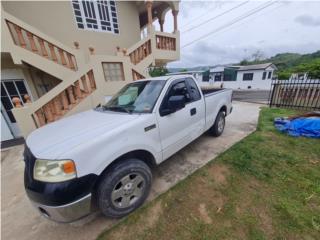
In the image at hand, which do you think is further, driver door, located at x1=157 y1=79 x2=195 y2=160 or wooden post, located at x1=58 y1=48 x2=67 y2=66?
wooden post, located at x1=58 y1=48 x2=67 y2=66

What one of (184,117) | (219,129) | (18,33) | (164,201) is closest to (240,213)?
(164,201)

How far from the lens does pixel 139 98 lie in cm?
255

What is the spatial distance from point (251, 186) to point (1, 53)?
7.12 m

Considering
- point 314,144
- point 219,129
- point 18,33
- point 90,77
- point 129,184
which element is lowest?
point 314,144

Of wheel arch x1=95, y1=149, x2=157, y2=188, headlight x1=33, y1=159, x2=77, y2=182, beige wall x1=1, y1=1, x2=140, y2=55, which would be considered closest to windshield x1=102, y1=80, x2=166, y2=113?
wheel arch x1=95, y1=149, x2=157, y2=188

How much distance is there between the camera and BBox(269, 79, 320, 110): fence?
21.5 ft

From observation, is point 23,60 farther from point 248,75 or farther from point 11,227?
point 248,75

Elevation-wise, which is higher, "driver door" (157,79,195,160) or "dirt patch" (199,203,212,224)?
"driver door" (157,79,195,160)

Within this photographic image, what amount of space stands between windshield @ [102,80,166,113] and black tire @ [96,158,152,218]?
818 mm

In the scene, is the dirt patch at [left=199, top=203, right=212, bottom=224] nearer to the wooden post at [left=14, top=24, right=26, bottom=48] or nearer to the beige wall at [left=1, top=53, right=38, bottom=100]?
the wooden post at [left=14, top=24, right=26, bottom=48]

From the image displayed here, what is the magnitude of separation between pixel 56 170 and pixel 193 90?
8.89 feet

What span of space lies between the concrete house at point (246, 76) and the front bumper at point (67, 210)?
30647 mm

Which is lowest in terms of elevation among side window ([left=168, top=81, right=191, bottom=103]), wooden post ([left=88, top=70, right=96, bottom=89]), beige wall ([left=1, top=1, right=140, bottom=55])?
side window ([left=168, top=81, right=191, bottom=103])

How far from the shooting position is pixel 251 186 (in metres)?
2.40
